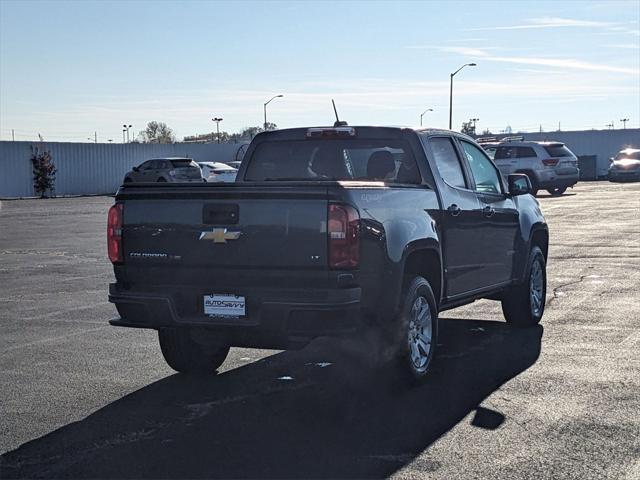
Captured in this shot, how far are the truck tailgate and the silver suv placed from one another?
31.5 metres

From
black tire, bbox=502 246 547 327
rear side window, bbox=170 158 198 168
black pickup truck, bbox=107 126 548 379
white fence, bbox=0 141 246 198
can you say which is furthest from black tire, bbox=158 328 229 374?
white fence, bbox=0 141 246 198

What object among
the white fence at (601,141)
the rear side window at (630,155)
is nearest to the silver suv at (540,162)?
the rear side window at (630,155)

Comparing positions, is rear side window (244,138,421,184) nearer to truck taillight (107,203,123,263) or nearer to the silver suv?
truck taillight (107,203,123,263)

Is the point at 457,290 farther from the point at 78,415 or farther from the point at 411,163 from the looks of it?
the point at 78,415

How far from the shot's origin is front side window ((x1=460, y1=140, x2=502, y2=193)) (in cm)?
976

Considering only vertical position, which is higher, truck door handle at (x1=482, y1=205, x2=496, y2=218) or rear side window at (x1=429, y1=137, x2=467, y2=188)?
rear side window at (x1=429, y1=137, x2=467, y2=188)

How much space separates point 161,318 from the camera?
7.35 meters

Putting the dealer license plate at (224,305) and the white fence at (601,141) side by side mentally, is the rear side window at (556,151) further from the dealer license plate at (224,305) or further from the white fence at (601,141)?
the dealer license plate at (224,305)

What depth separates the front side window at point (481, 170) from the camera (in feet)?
32.0

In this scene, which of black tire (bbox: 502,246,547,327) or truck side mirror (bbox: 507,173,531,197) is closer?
truck side mirror (bbox: 507,173,531,197)

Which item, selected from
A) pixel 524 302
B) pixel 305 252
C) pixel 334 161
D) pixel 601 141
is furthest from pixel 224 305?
pixel 601 141

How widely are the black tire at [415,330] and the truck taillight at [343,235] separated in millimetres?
822

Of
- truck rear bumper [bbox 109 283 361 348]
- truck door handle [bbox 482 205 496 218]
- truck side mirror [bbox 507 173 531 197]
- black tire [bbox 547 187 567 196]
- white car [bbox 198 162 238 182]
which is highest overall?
truck side mirror [bbox 507 173 531 197]

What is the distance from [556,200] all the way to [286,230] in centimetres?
3036
